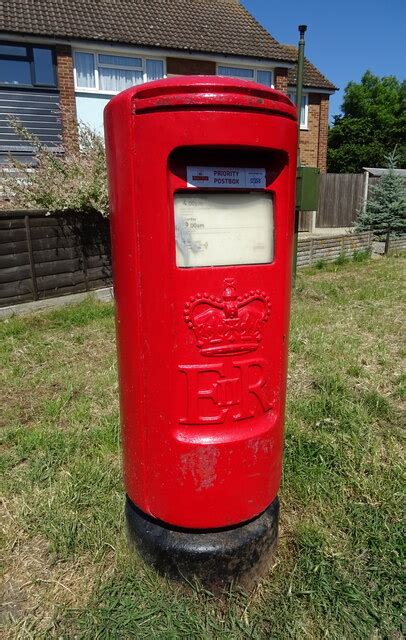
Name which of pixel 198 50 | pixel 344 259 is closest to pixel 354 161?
pixel 198 50

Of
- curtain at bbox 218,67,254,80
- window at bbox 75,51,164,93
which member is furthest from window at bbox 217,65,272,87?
window at bbox 75,51,164,93

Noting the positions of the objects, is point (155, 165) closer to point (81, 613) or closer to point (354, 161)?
point (81, 613)

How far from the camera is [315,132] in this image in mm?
18891

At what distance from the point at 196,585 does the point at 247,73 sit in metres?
17.0

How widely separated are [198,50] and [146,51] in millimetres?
1636

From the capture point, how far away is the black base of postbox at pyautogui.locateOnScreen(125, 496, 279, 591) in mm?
1851

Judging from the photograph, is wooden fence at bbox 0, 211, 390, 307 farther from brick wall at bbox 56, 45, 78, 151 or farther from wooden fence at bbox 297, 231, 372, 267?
brick wall at bbox 56, 45, 78, 151

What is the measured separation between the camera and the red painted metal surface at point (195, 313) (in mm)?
1460

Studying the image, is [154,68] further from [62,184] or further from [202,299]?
[202,299]

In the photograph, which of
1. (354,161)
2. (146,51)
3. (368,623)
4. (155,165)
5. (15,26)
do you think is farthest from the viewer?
(354,161)

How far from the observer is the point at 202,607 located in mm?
1856

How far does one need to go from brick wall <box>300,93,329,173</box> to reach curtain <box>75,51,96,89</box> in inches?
339

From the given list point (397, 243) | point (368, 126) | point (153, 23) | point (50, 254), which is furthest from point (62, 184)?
point (368, 126)

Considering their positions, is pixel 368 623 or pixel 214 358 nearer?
pixel 214 358
